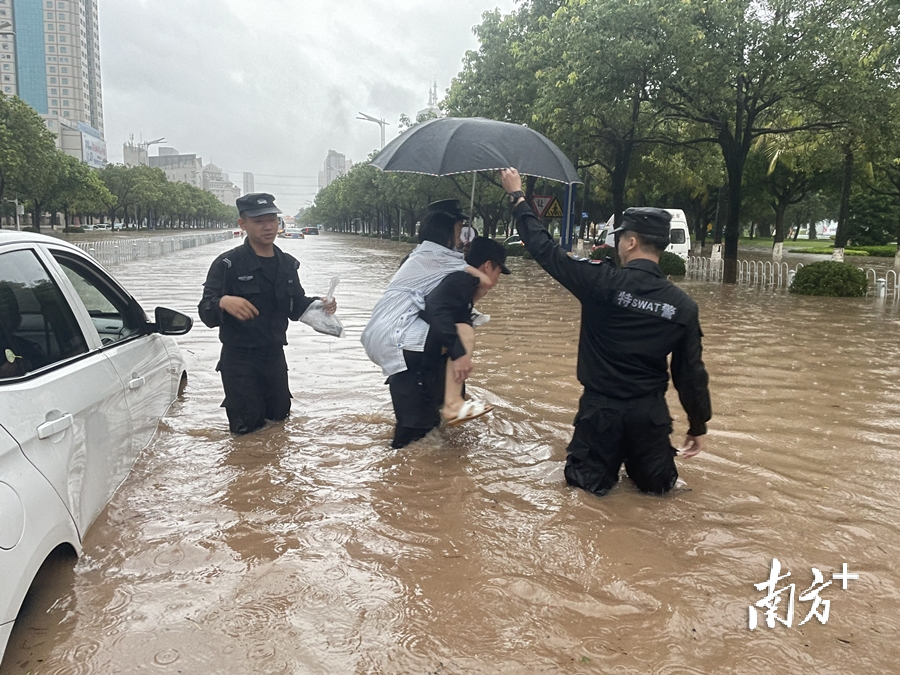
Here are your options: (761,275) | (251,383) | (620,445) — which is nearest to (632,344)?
(620,445)

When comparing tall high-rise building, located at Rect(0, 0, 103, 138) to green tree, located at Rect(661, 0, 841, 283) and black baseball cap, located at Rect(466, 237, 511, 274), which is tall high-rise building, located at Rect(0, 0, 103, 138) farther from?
black baseball cap, located at Rect(466, 237, 511, 274)

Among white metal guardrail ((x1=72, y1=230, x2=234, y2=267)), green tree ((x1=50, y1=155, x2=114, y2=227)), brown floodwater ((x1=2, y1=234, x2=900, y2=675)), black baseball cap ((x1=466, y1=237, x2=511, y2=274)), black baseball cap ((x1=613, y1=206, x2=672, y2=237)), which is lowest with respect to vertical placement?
brown floodwater ((x1=2, y1=234, x2=900, y2=675))

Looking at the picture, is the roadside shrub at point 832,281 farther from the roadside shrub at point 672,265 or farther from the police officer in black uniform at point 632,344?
the police officer in black uniform at point 632,344

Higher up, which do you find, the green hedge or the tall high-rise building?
the tall high-rise building

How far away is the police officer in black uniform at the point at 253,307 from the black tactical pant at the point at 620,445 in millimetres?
2108

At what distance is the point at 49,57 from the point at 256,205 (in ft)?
553

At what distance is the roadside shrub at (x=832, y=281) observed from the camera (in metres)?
16.0

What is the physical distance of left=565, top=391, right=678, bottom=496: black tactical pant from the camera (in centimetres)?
379

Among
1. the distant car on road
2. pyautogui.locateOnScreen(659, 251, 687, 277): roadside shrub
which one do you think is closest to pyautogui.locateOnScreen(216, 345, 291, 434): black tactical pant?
pyautogui.locateOnScreen(659, 251, 687, 277): roadside shrub

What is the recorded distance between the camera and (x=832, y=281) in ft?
53.1

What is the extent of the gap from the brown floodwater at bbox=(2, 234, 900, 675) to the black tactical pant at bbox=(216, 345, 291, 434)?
0.18m

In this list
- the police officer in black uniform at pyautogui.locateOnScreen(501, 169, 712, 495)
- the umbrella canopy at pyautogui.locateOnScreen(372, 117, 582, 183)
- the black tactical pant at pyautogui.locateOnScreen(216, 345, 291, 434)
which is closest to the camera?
the police officer in black uniform at pyautogui.locateOnScreen(501, 169, 712, 495)

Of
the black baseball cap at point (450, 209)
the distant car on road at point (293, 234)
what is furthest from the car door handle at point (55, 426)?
the distant car on road at point (293, 234)

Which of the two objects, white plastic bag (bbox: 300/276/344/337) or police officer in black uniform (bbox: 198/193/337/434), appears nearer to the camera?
police officer in black uniform (bbox: 198/193/337/434)
